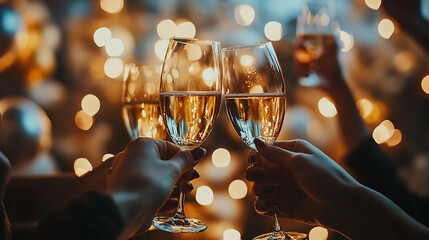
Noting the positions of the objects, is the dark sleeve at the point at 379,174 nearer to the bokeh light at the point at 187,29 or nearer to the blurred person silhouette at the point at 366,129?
the blurred person silhouette at the point at 366,129

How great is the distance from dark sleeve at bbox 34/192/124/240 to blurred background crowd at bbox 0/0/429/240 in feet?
5.58

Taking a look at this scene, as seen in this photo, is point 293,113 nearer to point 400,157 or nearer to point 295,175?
point 400,157

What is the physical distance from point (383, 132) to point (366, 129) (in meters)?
1.13

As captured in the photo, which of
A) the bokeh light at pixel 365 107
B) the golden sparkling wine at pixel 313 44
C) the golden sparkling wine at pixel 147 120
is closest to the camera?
the golden sparkling wine at pixel 147 120

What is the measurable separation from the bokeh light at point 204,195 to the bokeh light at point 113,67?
70 centimetres

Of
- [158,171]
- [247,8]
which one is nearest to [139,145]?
[158,171]

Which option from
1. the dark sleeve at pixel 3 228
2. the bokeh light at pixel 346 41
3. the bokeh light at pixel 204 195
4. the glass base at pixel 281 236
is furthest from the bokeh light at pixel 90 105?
the dark sleeve at pixel 3 228

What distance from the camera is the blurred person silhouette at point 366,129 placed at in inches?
55.7

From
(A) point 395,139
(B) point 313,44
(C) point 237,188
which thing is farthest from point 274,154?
(A) point 395,139

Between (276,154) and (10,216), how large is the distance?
0.63 metres

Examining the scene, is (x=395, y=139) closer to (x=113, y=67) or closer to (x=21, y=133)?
(x=113, y=67)

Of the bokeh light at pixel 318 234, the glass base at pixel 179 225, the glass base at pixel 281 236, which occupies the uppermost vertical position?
the glass base at pixel 179 225

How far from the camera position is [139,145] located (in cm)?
79

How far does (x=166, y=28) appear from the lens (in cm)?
249
